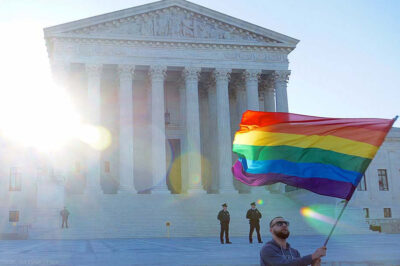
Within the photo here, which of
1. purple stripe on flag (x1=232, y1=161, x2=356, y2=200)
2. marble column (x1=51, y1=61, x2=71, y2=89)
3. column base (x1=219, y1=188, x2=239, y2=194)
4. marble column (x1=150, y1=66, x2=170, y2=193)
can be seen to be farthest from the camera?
column base (x1=219, y1=188, x2=239, y2=194)

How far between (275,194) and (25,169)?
23.6 metres

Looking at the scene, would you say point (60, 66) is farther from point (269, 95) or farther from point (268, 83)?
point (269, 95)

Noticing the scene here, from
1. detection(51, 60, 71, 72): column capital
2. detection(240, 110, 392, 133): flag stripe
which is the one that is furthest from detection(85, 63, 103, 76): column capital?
detection(240, 110, 392, 133): flag stripe

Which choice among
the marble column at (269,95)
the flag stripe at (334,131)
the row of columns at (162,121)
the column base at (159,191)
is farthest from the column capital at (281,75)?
the flag stripe at (334,131)

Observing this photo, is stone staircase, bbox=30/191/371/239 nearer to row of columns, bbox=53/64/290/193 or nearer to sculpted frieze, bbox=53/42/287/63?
row of columns, bbox=53/64/290/193

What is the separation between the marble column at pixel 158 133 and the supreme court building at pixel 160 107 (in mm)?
92

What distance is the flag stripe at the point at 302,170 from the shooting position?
8.35 metres

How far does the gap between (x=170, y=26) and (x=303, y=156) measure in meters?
39.0

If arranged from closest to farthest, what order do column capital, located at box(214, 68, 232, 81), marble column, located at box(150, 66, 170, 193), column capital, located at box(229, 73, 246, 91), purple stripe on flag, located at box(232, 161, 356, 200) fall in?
1. purple stripe on flag, located at box(232, 161, 356, 200)
2. marble column, located at box(150, 66, 170, 193)
3. column capital, located at box(214, 68, 232, 81)
4. column capital, located at box(229, 73, 246, 91)

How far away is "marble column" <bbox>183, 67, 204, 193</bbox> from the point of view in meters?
44.4

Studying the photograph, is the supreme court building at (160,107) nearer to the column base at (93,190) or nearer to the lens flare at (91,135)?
the column base at (93,190)

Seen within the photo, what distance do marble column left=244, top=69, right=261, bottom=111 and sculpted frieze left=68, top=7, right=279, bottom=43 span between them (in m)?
3.19

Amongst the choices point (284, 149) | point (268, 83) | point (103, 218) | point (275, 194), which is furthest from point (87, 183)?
point (284, 149)

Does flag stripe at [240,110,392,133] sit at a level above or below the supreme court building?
below
